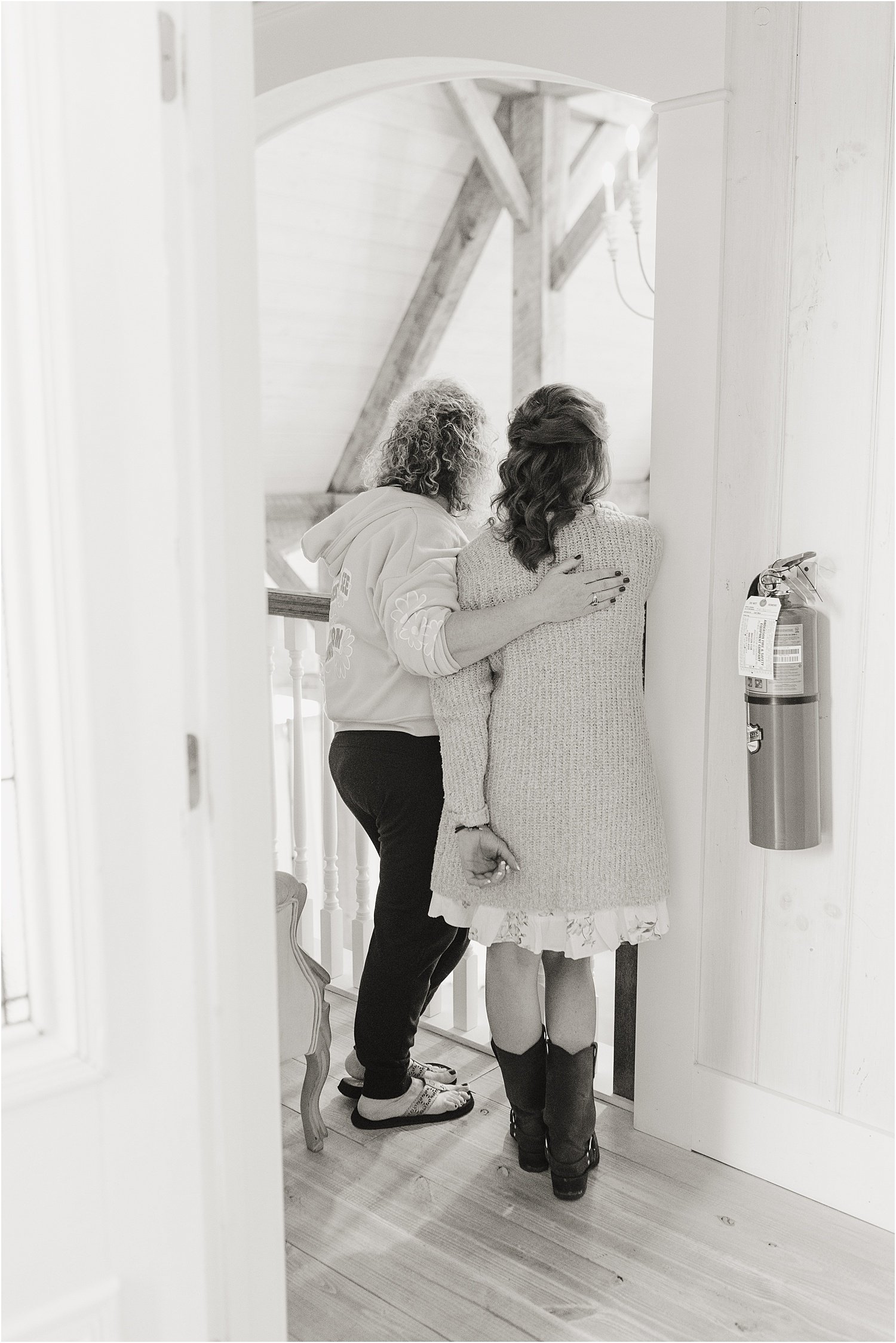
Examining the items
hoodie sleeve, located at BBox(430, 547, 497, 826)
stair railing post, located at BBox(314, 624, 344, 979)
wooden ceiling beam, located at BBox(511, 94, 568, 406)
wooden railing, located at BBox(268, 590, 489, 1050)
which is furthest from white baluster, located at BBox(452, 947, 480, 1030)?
wooden ceiling beam, located at BBox(511, 94, 568, 406)

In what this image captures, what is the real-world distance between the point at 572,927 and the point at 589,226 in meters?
4.65

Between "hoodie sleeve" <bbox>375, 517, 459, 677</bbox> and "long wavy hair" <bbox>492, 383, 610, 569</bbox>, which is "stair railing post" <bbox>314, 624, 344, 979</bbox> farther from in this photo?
"long wavy hair" <bbox>492, 383, 610, 569</bbox>

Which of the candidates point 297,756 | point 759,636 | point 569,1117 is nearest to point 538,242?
point 297,756

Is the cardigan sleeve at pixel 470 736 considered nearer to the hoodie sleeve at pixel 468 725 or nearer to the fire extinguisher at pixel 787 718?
the hoodie sleeve at pixel 468 725

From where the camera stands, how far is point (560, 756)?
1.97m

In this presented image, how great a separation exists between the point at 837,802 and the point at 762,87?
1238 millimetres

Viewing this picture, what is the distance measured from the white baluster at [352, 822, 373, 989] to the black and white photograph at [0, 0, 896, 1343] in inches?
0.6

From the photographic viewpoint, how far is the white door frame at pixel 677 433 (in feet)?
6.66

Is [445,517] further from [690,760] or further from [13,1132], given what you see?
[13,1132]

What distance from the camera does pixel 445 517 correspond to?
2158 mm

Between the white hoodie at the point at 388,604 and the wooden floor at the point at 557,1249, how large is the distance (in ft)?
2.77

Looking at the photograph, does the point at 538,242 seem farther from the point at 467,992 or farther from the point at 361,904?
the point at 467,992

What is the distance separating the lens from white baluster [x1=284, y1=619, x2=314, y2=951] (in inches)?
111

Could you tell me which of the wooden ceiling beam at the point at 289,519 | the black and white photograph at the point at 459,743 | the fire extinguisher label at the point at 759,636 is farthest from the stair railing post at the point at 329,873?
the wooden ceiling beam at the point at 289,519
